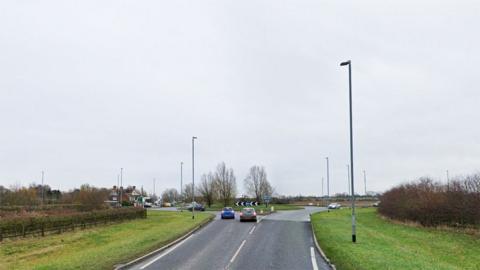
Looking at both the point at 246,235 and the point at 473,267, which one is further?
the point at 246,235

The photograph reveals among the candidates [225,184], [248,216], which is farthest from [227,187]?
[248,216]

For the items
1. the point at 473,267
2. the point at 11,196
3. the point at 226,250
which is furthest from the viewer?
the point at 11,196

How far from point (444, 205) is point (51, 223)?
3059 centimetres

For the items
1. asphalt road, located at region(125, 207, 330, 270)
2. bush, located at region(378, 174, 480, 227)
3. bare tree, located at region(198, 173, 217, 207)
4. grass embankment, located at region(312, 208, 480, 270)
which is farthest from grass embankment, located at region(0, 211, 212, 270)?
bare tree, located at region(198, 173, 217, 207)

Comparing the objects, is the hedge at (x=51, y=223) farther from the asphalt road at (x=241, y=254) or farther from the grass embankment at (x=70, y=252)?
the asphalt road at (x=241, y=254)

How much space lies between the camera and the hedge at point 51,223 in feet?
101

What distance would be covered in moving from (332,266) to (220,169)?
87.9 metres

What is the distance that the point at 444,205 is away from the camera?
111ft

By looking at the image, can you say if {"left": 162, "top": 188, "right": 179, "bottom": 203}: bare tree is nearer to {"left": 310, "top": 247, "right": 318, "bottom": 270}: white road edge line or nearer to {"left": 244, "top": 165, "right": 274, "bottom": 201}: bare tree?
{"left": 244, "top": 165, "right": 274, "bottom": 201}: bare tree

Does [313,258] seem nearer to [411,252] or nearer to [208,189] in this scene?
[411,252]

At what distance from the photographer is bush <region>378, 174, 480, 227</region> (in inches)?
1222

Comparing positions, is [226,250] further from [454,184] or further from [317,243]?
[454,184]

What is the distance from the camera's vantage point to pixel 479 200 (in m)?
29.7

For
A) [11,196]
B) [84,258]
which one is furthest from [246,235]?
[11,196]
